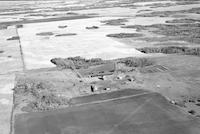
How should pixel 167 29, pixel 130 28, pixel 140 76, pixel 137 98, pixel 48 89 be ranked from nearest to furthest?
1. pixel 137 98
2. pixel 48 89
3. pixel 140 76
4. pixel 167 29
5. pixel 130 28

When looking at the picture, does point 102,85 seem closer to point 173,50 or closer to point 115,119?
point 115,119

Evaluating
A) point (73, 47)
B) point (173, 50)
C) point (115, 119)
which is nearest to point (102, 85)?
point (115, 119)

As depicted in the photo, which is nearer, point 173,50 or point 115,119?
point 115,119

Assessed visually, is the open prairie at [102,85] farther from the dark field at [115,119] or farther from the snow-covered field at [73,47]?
the snow-covered field at [73,47]

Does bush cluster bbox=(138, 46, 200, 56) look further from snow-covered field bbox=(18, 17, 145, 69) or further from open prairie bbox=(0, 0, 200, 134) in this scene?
snow-covered field bbox=(18, 17, 145, 69)

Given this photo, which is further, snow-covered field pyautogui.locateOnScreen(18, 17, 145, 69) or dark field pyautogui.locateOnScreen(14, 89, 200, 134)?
snow-covered field pyautogui.locateOnScreen(18, 17, 145, 69)

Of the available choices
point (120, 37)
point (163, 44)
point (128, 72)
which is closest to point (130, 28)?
point (120, 37)

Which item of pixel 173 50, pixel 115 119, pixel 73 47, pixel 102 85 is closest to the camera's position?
pixel 115 119

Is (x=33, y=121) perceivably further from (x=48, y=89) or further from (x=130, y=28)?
(x=130, y=28)

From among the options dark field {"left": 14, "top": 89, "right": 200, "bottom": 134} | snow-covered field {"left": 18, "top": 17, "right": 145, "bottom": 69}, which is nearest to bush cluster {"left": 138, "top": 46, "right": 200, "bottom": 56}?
snow-covered field {"left": 18, "top": 17, "right": 145, "bottom": 69}
